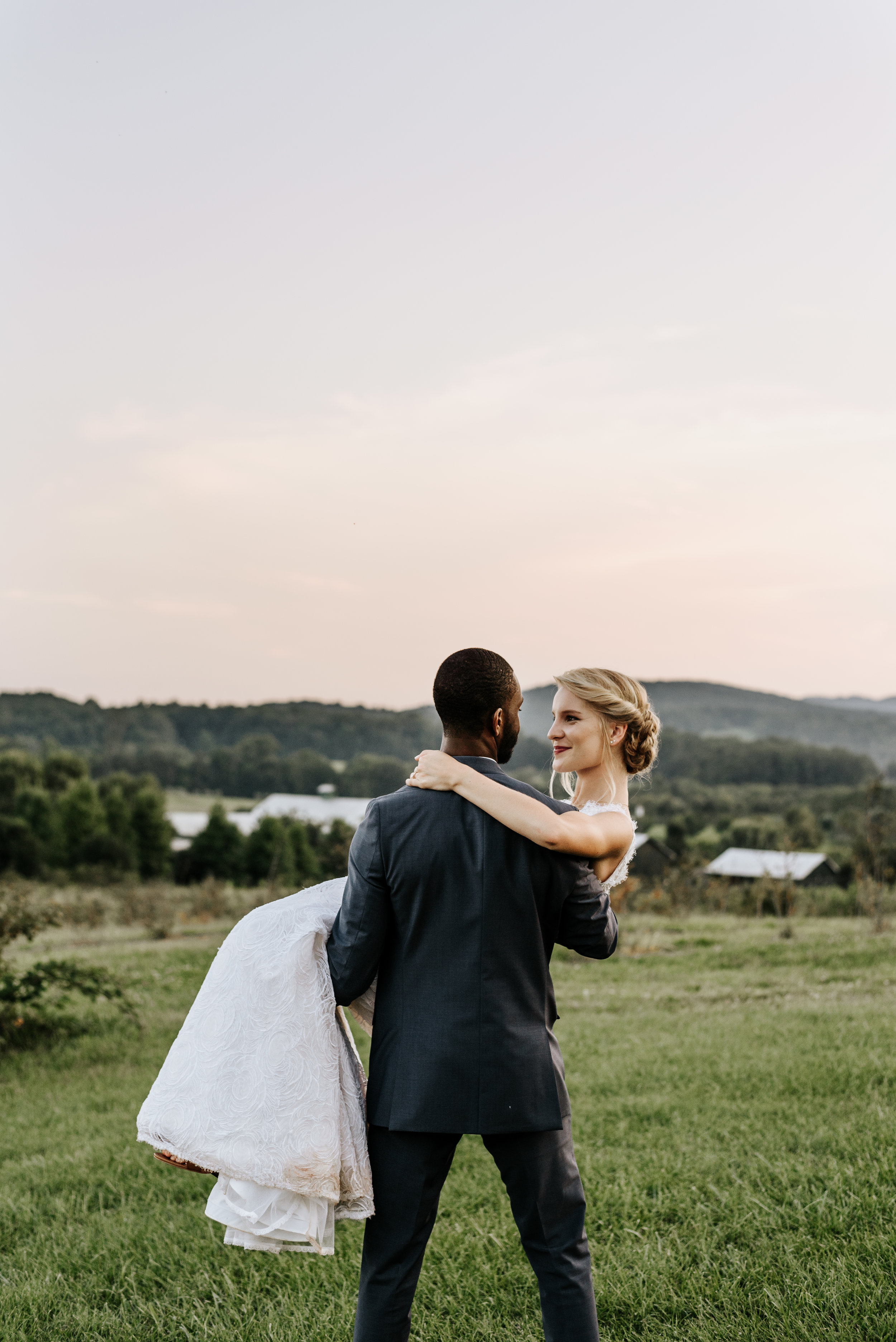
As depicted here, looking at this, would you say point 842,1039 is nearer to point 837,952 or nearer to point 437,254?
point 837,952

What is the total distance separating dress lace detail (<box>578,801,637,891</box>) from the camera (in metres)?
2.67

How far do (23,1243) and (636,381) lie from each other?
345 inches

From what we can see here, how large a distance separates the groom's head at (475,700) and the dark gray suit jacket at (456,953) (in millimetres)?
61

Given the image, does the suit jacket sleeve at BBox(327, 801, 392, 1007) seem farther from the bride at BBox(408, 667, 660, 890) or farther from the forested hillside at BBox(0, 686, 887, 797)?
the forested hillside at BBox(0, 686, 887, 797)

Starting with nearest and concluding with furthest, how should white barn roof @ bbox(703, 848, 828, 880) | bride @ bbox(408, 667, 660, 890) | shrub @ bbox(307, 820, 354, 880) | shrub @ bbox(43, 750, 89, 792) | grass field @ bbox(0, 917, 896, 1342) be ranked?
bride @ bbox(408, 667, 660, 890) → grass field @ bbox(0, 917, 896, 1342) → white barn roof @ bbox(703, 848, 828, 880) → shrub @ bbox(307, 820, 354, 880) → shrub @ bbox(43, 750, 89, 792)

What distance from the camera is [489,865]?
2293mm

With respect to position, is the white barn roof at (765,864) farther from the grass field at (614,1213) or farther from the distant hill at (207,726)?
the distant hill at (207,726)

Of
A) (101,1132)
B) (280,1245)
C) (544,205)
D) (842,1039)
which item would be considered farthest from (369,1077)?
(544,205)

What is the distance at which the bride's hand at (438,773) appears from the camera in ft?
7.52

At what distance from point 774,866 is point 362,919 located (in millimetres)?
16467

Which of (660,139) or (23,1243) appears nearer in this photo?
(23,1243)

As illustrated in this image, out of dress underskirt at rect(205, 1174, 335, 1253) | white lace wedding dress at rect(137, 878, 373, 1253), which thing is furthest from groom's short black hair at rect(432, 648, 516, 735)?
dress underskirt at rect(205, 1174, 335, 1253)

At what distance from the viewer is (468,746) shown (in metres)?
2.38

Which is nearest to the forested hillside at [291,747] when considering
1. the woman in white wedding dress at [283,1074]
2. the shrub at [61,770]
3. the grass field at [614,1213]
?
the shrub at [61,770]
